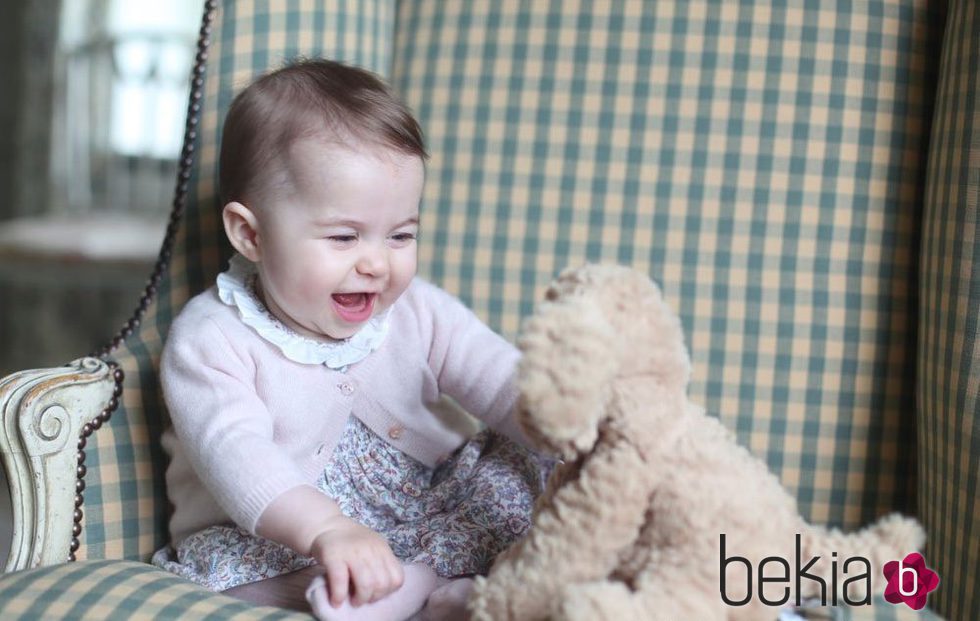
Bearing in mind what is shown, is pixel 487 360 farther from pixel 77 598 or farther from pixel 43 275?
pixel 43 275

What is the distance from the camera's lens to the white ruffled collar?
1.06 metres

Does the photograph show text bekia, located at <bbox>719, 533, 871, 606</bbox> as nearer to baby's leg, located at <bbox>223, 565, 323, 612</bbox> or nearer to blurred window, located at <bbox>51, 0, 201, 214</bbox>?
baby's leg, located at <bbox>223, 565, 323, 612</bbox>

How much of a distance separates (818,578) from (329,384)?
529mm

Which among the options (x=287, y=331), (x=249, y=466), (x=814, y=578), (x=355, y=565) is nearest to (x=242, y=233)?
(x=287, y=331)

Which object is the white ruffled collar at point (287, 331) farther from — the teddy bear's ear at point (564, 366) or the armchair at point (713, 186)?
the teddy bear's ear at point (564, 366)

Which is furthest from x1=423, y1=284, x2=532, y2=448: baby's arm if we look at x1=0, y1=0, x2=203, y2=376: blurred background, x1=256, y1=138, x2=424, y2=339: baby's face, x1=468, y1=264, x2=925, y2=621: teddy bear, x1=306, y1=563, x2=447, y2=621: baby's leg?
x1=0, y1=0, x2=203, y2=376: blurred background

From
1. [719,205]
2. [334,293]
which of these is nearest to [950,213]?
[719,205]

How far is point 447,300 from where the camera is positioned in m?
1.17

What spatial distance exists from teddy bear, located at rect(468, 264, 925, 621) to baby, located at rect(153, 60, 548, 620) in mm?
178

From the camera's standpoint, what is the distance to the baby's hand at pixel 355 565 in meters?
0.84

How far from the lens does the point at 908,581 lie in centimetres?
80

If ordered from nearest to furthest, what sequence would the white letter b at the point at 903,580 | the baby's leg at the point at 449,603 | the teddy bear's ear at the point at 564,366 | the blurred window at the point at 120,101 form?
the teddy bear's ear at the point at 564,366 → the white letter b at the point at 903,580 → the baby's leg at the point at 449,603 → the blurred window at the point at 120,101

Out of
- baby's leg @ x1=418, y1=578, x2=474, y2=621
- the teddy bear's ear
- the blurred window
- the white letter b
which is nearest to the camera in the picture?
the teddy bear's ear

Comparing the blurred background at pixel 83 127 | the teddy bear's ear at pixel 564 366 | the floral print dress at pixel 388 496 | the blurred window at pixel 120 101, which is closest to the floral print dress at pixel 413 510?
the floral print dress at pixel 388 496
